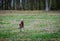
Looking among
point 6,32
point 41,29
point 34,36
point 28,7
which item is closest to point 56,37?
point 34,36

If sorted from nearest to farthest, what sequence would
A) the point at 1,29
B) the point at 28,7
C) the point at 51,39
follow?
the point at 51,39
the point at 1,29
the point at 28,7

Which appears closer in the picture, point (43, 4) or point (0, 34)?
point (0, 34)

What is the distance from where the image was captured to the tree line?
32.1 feet

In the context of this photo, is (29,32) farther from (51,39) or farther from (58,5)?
(58,5)

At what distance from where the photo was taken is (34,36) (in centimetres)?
445

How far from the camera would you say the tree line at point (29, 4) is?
9789mm

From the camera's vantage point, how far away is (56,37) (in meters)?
4.41

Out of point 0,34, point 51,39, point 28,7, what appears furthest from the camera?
point 28,7

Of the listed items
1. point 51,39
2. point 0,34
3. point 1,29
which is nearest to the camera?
point 51,39

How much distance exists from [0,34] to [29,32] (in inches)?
28.3

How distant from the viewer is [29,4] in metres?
10.2

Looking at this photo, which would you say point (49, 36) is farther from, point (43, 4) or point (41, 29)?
point (43, 4)

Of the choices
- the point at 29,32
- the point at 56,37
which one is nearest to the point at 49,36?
the point at 56,37

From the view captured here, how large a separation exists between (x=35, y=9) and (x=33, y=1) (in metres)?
0.59
